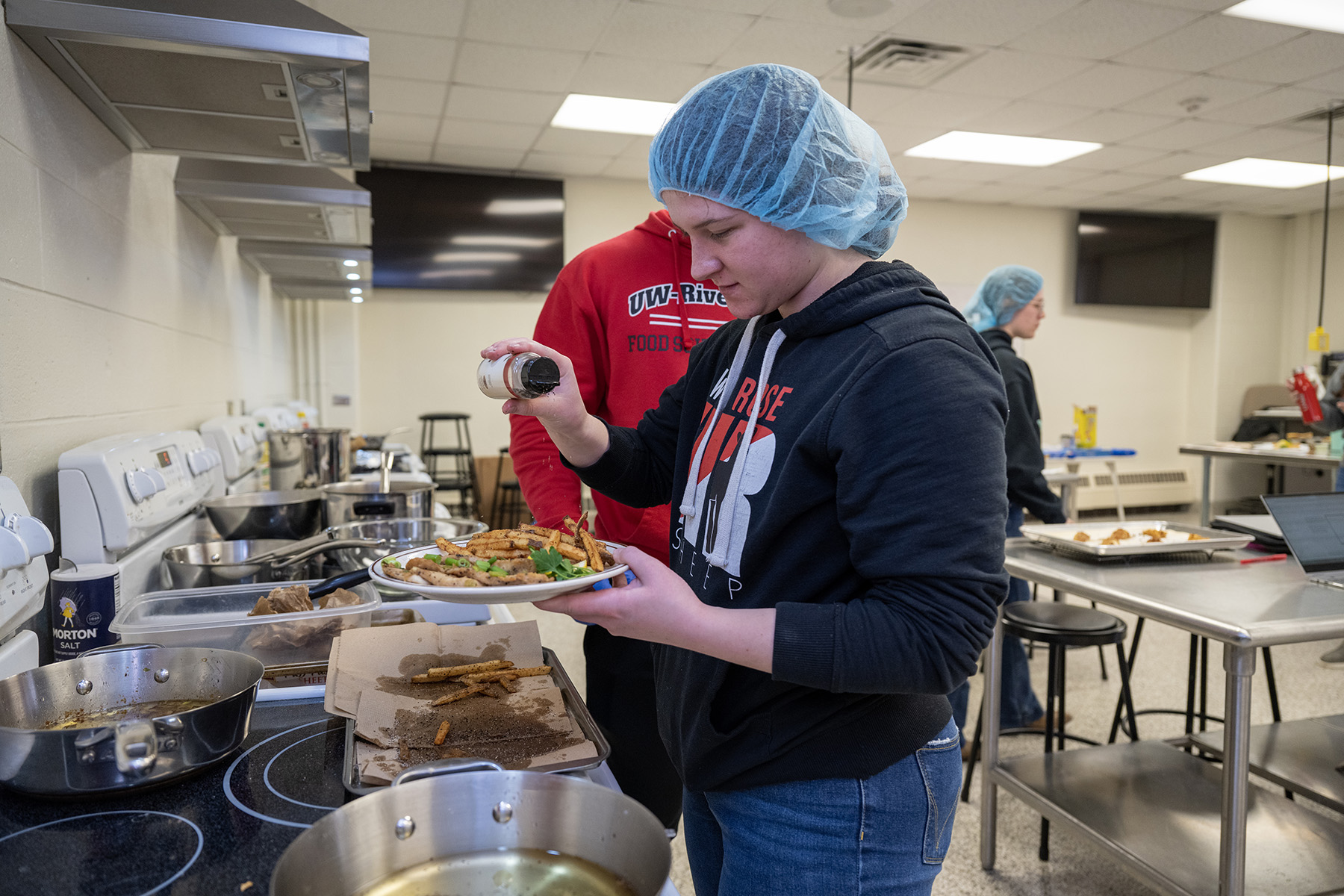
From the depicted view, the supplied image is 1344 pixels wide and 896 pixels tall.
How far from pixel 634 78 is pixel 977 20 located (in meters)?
1.76

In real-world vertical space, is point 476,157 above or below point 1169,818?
above

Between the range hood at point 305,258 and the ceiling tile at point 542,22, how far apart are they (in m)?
1.26

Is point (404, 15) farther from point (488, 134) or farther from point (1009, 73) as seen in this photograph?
point (1009, 73)

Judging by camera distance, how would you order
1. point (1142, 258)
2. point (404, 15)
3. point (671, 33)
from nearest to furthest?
point (404, 15)
point (671, 33)
point (1142, 258)

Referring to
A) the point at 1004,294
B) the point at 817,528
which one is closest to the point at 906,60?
the point at 1004,294

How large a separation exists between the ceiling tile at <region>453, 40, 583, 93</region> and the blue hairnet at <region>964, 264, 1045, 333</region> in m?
2.36

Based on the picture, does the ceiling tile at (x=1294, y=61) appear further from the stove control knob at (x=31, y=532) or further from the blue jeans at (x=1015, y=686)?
the stove control knob at (x=31, y=532)

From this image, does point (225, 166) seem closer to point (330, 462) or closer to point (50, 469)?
point (330, 462)

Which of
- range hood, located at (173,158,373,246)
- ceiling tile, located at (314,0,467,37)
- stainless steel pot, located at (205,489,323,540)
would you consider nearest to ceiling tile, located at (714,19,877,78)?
ceiling tile, located at (314,0,467,37)

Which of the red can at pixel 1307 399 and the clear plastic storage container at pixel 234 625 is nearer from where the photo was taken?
the clear plastic storage container at pixel 234 625

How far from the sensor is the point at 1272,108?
16.7ft

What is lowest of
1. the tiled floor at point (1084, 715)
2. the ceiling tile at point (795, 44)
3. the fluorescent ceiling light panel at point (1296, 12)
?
the tiled floor at point (1084, 715)

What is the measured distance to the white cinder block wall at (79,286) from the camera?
124 centimetres

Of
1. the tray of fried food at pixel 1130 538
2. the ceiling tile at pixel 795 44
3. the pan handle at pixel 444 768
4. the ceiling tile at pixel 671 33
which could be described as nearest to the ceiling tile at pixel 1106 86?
the ceiling tile at pixel 795 44
